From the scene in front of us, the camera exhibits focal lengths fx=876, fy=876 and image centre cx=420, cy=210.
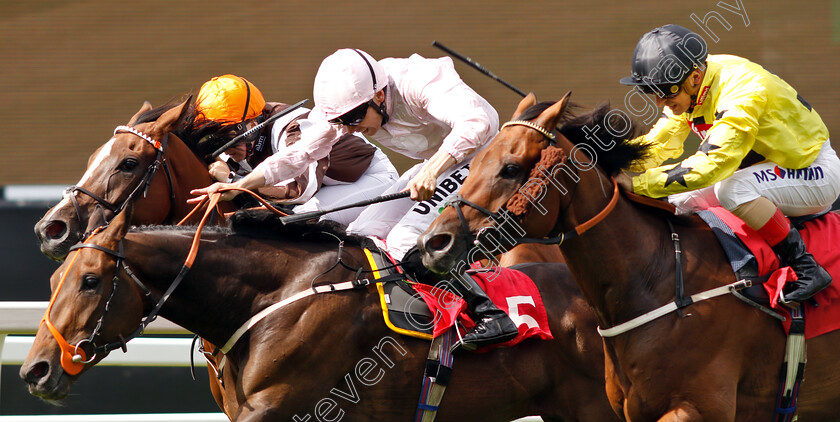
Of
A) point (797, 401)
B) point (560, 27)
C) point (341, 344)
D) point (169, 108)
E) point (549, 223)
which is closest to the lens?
point (549, 223)

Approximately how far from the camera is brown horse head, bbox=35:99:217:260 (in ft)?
13.0

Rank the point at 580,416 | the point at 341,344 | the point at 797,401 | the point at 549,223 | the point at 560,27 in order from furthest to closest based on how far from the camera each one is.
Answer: the point at 560,27, the point at 580,416, the point at 341,344, the point at 797,401, the point at 549,223

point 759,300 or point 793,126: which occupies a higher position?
point 793,126

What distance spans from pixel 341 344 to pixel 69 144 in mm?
8781

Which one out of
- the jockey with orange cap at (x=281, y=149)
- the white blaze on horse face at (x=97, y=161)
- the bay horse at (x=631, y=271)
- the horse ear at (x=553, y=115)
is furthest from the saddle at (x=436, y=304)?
the white blaze on horse face at (x=97, y=161)

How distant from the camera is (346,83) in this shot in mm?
3836

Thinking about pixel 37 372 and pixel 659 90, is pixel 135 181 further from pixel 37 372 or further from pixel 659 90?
pixel 659 90

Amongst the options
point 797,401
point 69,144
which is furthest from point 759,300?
point 69,144

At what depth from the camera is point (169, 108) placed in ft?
14.6

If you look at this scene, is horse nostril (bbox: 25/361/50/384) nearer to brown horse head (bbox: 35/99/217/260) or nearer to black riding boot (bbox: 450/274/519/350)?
brown horse head (bbox: 35/99/217/260)

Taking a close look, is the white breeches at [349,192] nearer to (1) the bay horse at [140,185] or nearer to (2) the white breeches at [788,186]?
(1) the bay horse at [140,185]

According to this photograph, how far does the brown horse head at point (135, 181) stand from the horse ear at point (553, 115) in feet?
6.34

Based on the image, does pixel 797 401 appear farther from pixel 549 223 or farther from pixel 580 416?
pixel 549 223

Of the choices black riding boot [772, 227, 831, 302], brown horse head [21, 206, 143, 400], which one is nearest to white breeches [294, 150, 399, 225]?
brown horse head [21, 206, 143, 400]
